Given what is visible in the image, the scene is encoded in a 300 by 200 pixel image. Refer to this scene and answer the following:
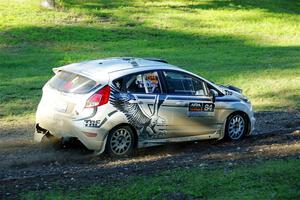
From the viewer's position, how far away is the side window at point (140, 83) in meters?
10.8

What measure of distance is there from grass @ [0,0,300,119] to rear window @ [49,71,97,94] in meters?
3.46

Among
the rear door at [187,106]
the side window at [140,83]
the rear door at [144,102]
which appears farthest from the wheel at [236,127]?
the side window at [140,83]

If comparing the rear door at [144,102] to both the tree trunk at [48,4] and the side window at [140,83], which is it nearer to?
the side window at [140,83]

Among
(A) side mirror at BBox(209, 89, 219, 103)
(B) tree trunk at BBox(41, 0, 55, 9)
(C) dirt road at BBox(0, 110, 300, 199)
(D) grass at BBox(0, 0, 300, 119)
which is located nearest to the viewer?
(C) dirt road at BBox(0, 110, 300, 199)

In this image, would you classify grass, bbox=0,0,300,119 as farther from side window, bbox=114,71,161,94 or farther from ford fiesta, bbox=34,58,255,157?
side window, bbox=114,71,161,94

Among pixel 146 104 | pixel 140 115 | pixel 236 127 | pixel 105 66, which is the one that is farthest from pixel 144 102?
pixel 236 127

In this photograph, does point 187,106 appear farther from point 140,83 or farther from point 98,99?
point 98,99

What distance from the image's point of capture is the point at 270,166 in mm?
9320

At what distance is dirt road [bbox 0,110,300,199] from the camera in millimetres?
8859

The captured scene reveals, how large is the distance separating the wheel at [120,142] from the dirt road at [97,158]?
19 centimetres

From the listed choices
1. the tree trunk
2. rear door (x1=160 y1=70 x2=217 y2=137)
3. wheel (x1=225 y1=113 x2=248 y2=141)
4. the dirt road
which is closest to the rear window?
the dirt road

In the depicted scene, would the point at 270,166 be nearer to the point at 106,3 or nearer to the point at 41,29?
the point at 41,29

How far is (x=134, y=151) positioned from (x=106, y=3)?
1011 inches

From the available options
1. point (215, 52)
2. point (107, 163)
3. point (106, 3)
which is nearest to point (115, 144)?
point (107, 163)
